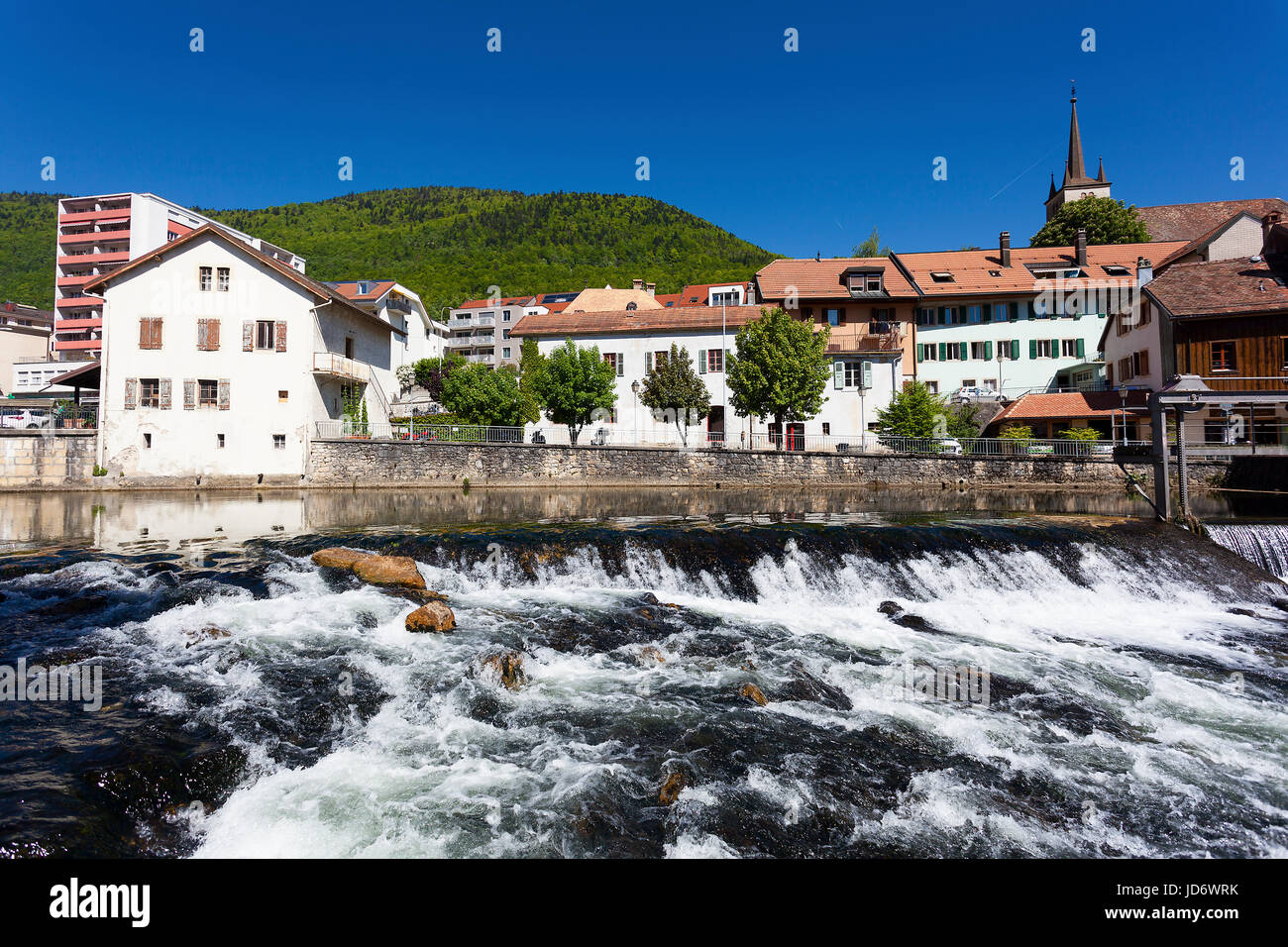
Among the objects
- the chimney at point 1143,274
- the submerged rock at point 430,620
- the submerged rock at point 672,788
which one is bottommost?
the submerged rock at point 672,788

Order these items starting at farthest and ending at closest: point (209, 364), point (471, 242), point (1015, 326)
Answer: point (471, 242) < point (1015, 326) < point (209, 364)

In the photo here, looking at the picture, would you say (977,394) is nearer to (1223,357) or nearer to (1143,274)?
(1143,274)

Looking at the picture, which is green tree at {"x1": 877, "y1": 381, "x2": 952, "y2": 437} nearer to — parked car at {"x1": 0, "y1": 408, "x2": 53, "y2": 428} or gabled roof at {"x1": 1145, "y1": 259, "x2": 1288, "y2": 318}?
gabled roof at {"x1": 1145, "y1": 259, "x2": 1288, "y2": 318}

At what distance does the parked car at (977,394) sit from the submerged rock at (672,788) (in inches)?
1817

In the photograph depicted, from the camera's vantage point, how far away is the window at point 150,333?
3450 cm

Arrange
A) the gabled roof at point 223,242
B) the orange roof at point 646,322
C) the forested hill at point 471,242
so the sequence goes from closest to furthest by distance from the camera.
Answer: the gabled roof at point 223,242, the orange roof at point 646,322, the forested hill at point 471,242

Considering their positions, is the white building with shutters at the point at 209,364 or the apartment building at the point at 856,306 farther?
the apartment building at the point at 856,306

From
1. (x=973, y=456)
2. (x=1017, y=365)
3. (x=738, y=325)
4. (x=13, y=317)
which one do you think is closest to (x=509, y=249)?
(x=13, y=317)

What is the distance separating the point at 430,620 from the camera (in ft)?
37.0

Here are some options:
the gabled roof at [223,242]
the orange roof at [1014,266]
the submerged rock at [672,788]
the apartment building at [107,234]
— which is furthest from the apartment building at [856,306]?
the apartment building at [107,234]

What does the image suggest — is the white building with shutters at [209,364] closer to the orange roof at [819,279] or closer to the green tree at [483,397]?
the green tree at [483,397]

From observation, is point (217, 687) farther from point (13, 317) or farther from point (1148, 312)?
point (13, 317)

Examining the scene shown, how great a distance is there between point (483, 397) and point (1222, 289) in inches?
1610

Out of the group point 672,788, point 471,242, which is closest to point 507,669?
point 672,788
